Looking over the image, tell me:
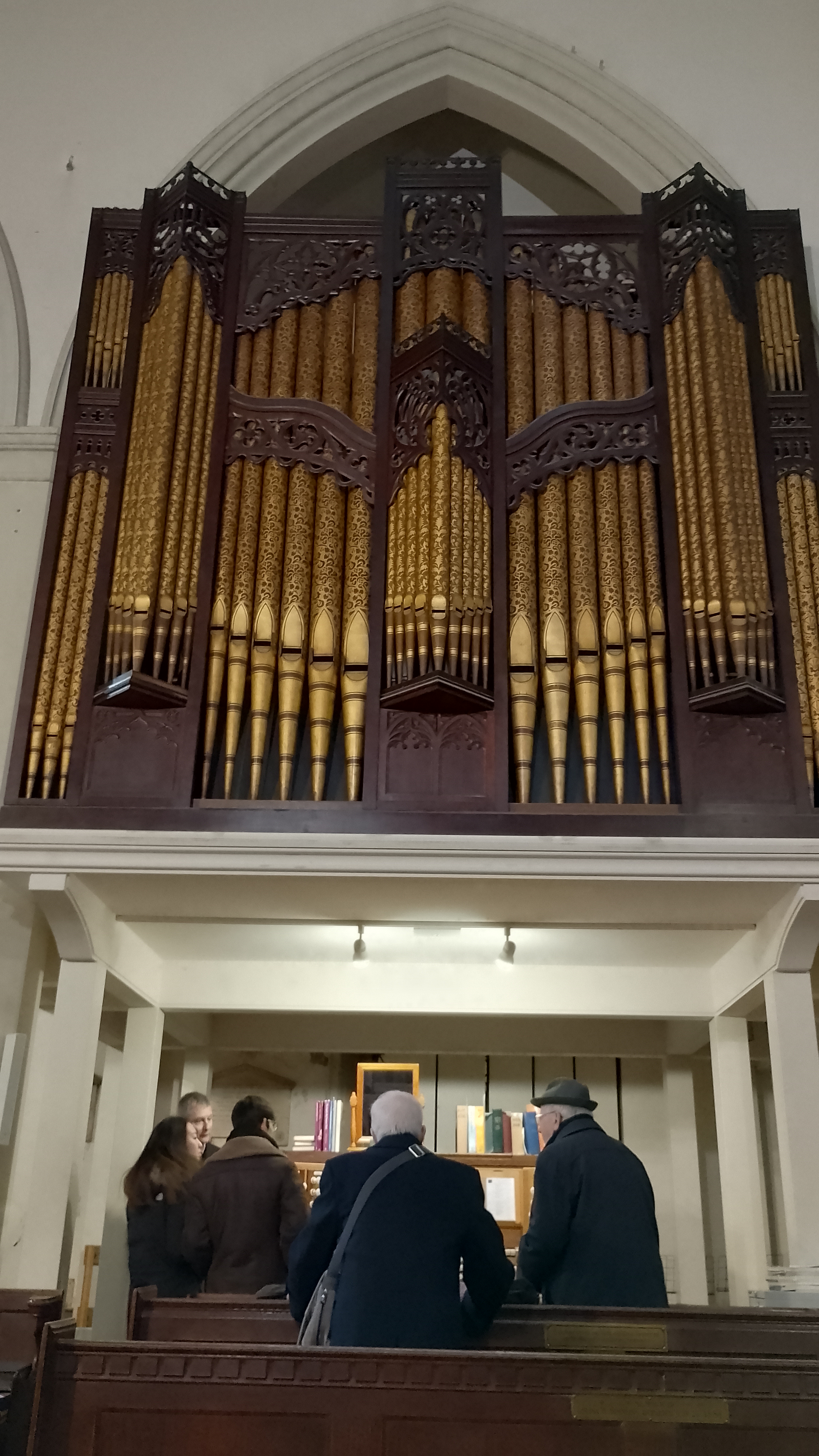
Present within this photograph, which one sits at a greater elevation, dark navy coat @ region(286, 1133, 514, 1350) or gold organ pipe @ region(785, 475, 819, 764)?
gold organ pipe @ region(785, 475, 819, 764)

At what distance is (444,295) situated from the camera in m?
5.69

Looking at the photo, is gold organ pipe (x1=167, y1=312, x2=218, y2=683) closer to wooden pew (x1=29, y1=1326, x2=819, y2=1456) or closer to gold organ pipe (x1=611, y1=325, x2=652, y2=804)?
gold organ pipe (x1=611, y1=325, x2=652, y2=804)

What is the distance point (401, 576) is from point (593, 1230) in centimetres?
257

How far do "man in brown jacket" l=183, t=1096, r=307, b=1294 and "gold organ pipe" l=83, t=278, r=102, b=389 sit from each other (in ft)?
11.4

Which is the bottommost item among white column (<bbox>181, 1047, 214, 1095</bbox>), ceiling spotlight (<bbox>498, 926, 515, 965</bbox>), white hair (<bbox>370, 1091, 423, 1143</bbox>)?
white hair (<bbox>370, 1091, 423, 1143</bbox>)

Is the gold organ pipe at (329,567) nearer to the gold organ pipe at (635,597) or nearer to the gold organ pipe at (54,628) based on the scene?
the gold organ pipe at (54,628)

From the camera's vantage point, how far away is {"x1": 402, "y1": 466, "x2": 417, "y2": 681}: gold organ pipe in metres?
4.87

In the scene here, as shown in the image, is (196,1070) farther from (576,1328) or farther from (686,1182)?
(576,1328)

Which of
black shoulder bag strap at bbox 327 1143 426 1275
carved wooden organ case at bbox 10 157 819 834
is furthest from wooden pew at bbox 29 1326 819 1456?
carved wooden organ case at bbox 10 157 819 834

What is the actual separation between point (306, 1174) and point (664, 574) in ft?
12.3

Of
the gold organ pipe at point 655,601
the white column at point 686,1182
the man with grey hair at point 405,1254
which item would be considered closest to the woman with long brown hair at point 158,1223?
the man with grey hair at point 405,1254

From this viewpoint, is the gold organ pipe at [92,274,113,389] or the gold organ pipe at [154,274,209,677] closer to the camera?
the gold organ pipe at [154,274,209,677]

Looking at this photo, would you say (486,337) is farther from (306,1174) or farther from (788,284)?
(306,1174)

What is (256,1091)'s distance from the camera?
7.90 metres
